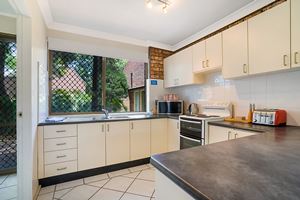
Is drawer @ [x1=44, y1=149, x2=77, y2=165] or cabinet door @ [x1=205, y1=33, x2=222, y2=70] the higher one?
cabinet door @ [x1=205, y1=33, x2=222, y2=70]

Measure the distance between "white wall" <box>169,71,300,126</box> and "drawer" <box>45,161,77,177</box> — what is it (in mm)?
2419

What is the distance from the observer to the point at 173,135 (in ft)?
9.46

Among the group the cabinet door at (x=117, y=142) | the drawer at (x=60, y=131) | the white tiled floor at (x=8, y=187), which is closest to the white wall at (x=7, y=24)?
the drawer at (x=60, y=131)

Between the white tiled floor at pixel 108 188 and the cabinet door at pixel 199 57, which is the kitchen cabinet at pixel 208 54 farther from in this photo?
the white tiled floor at pixel 108 188

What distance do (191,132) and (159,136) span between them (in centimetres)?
73

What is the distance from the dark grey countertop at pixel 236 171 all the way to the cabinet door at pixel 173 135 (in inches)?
71.1

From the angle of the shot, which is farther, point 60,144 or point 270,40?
point 60,144

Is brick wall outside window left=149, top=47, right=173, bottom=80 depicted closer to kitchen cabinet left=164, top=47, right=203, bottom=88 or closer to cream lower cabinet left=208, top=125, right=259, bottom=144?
kitchen cabinet left=164, top=47, right=203, bottom=88

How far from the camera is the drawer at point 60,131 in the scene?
7.03 feet

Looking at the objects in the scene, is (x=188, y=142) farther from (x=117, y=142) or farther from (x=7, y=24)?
(x=7, y=24)

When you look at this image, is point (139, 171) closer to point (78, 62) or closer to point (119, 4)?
point (78, 62)

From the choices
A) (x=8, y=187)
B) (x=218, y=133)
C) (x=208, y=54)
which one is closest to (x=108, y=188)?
(x=8, y=187)

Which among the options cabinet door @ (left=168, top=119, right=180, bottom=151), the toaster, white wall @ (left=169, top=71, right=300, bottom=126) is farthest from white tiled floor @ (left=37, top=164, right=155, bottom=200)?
white wall @ (left=169, top=71, right=300, bottom=126)

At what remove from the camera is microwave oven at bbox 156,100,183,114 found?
10.9 feet
